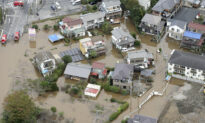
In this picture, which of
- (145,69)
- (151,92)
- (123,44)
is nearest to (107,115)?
(151,92)

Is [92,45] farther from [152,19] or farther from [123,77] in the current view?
[152,19]

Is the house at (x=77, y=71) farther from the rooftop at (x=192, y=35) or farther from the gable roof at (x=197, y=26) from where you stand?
the gable roof at (x=197, y=26)

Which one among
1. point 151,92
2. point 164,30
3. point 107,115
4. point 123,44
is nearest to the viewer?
point 107,115

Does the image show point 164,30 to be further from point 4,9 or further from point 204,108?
point 4,9

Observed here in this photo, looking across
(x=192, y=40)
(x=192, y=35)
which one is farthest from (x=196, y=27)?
(x=192, y=40)

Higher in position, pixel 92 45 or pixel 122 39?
pixel 92 45

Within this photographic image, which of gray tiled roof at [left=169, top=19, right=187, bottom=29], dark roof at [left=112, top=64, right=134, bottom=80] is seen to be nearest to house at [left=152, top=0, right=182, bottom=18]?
gray tiled roof at [left=169, top=19, right=187, bottom=29]

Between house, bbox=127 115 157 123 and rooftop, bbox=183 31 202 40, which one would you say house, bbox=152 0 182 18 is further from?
house, bbox=127 115 157 123
